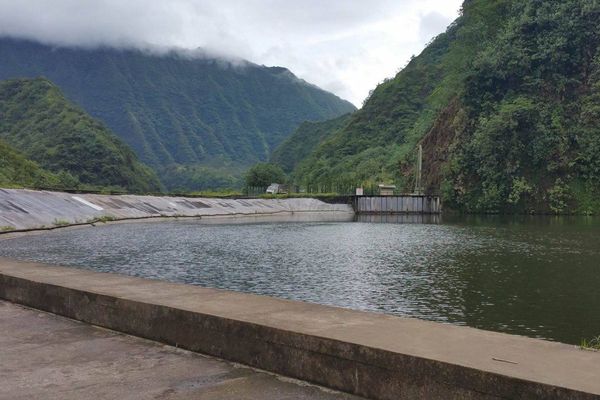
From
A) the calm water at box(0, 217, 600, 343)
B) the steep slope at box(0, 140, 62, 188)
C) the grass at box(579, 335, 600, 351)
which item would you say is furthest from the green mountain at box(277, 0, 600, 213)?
the grass at box(579, 335, 600, 351)

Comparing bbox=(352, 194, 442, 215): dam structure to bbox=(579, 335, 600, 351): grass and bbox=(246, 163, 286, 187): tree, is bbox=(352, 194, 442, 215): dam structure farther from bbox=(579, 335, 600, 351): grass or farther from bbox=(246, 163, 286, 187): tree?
bbox=(579, 335, 600, 351): grass

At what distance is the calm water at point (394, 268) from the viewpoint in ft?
64.5

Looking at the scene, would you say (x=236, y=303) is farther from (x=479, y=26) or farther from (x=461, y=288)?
(x=479, y=26)

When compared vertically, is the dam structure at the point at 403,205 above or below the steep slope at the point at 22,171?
below

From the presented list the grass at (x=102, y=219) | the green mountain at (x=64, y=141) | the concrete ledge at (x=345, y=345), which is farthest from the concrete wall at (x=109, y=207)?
the green mountain at (x=64, y=141)

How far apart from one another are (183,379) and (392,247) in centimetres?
3703

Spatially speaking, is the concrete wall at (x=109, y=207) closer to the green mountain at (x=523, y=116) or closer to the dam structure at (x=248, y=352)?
the green mountain at (x=523, y=116)

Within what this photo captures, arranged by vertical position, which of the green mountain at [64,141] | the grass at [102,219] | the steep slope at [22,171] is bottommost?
the grass at [102,219]

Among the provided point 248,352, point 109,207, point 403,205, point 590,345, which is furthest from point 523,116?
point 248,352

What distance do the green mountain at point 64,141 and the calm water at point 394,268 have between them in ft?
348

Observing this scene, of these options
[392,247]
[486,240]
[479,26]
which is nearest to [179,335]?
[392,247]

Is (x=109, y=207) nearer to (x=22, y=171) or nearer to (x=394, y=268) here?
(x=22, y=171)

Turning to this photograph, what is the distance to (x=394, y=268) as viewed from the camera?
100 ft

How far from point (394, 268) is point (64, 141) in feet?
483
